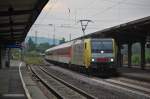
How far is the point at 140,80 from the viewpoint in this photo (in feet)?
94.9

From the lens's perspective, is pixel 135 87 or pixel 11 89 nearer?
pixel 11 89

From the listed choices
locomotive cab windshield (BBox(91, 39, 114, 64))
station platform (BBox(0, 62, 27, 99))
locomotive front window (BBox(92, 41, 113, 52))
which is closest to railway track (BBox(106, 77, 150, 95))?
locomotive cab windshield (BBox(91, 39, 114, 64))

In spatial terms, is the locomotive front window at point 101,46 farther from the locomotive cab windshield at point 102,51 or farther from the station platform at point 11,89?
the station platform at point 11,89

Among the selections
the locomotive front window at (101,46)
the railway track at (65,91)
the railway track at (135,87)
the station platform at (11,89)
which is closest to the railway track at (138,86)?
the railway track at (135,87)

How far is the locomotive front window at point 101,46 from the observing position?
1294 inches

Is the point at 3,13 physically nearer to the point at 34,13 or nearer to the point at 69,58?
the point at 34,13

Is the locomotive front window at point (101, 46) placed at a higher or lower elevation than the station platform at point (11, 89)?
higher

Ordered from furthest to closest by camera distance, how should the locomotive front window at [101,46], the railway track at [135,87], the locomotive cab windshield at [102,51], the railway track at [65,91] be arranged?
the locomotive front window at [101,46] < the locomotive cab windshield at [102,51] < the railway track at [135,87] < the railway track at [65,91]

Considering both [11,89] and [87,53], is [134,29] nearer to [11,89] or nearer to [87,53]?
[87,53]

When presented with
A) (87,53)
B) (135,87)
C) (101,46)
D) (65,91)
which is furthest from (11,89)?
(101,46)

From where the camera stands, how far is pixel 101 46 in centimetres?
3297

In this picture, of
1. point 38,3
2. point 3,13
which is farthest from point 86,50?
point 38,3

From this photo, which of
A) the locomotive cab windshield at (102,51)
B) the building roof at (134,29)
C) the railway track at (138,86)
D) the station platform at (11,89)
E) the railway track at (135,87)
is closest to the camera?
the station platform at (11,89)

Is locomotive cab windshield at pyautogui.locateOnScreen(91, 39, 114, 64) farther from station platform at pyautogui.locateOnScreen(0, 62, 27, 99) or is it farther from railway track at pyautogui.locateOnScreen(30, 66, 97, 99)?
station platform at pyautogui.locateOnScreen(0, 62, 27, 99)
